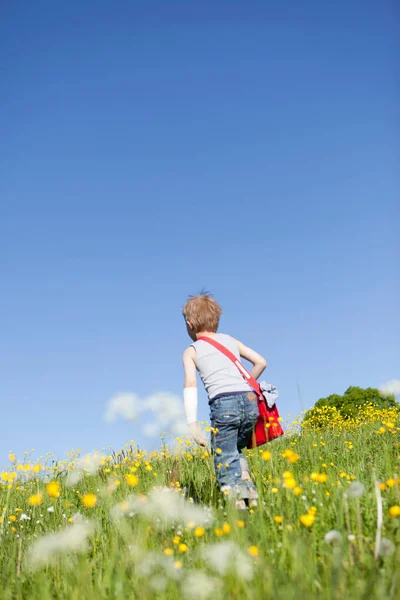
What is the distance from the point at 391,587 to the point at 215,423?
2.98m

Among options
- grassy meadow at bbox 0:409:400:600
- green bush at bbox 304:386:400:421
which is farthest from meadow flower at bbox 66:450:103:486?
green bush at bbox 304:386:400:421

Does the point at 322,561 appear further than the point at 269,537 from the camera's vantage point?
No

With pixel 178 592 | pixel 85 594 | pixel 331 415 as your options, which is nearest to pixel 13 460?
pixel 85 594

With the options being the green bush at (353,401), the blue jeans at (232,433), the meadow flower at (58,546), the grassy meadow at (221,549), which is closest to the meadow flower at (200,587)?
the grassy meadow at (221,549)

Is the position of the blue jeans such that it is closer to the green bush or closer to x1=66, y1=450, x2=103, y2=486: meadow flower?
x1=66, y1=450, x2=103, y2=486: meadow flower

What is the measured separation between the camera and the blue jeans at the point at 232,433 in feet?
16.5

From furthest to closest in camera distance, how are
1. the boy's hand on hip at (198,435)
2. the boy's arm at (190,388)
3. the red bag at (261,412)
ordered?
the red bag at (261,412) → the boy's arm at (190,388) → the boy's hand on hip at (198,435)

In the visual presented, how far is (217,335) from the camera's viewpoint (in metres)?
5.85

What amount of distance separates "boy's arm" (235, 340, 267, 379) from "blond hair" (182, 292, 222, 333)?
14.4 inches

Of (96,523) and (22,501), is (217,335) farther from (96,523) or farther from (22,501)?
(22,501)

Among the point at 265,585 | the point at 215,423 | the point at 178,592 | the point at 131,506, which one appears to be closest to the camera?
the point at 265,585

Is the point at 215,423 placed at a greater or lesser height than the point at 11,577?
greater

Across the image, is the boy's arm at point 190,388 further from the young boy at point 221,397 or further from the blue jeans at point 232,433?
the blue jeans at point 232,433

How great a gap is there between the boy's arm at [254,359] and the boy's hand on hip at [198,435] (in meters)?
1.17
